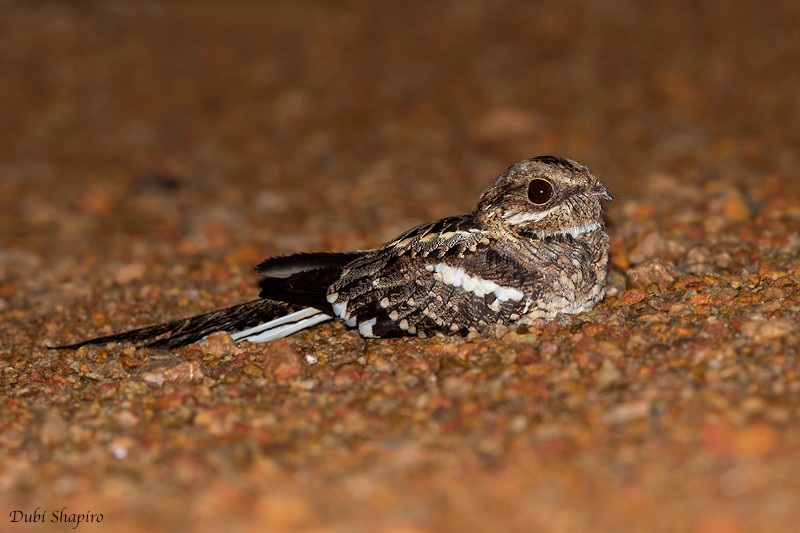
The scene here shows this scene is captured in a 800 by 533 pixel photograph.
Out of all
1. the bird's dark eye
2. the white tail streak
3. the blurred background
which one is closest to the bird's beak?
the bird's dark eye

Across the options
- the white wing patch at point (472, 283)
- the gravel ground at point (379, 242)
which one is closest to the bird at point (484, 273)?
the white wing patch at point (472, 283)

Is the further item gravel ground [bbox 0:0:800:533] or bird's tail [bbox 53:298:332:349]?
bird's tail [bbox 53:298:332:349]

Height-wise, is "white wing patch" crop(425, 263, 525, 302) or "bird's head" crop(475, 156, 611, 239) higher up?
"bird's head" crop(475, 156, 611, 239)

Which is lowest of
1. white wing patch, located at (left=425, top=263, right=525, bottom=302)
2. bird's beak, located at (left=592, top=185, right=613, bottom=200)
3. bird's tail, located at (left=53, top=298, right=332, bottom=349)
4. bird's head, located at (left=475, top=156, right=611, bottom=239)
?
bird's tail, located at (left=53, top=298, right=332, bottom=349)

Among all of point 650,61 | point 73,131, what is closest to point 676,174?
point 650,61

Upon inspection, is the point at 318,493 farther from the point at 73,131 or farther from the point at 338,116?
the point at 73,131

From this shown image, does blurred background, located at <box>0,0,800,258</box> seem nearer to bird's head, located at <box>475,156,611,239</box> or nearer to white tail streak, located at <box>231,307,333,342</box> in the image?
white tail streak, located at <box>231,307,333,342</box>
